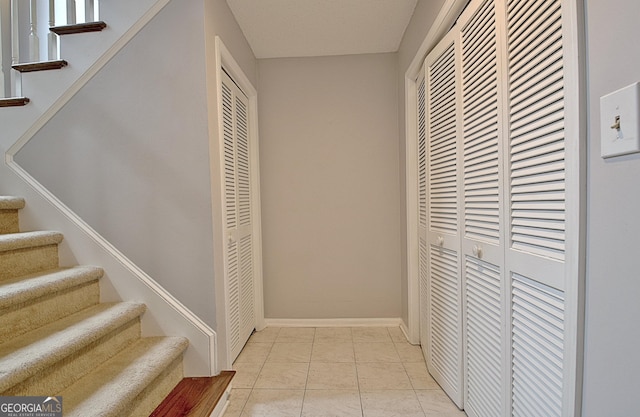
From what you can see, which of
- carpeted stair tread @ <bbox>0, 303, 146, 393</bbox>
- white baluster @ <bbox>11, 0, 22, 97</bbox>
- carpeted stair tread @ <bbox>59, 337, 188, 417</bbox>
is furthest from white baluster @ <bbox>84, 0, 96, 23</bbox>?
carpeted stair tread @ <bbox>59, 337, 188, 417</bbox>

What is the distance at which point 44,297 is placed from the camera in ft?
4.50

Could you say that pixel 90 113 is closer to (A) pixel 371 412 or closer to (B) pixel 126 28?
(B) pixel 126 28

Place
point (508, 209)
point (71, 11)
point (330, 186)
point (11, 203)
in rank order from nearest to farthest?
point (508, 209) → point (11, 203) → point (71, 11) → point (330, 186)

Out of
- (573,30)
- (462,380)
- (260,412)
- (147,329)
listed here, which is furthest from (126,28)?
(462,380)

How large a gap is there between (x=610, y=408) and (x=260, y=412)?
4.99ft

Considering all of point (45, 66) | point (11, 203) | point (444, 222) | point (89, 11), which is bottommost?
point (444, 222)

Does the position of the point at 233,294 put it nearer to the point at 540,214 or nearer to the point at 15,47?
the point at 540,214

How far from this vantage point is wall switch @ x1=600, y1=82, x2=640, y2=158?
57 cm

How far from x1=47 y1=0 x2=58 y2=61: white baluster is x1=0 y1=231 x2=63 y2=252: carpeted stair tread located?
121 cm

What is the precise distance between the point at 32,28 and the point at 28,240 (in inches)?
57.7

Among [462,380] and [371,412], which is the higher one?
[462,380]

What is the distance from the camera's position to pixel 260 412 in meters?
1.63

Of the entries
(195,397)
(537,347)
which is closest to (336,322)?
(195,397)

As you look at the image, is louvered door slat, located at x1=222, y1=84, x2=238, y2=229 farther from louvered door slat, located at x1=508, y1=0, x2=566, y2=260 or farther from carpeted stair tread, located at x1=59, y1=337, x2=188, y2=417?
louvered door slat, located at x1=508, y1=0, x2=566, y2=260
